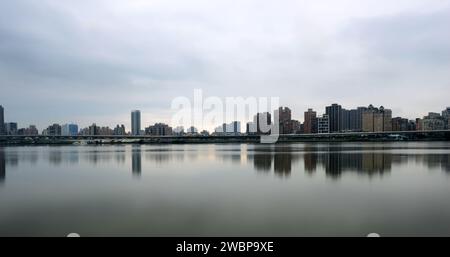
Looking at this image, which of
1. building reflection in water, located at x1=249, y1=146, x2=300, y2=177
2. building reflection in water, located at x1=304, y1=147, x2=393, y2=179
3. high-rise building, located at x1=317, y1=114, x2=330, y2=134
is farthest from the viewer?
high-rise building, located at x1=317, y1=114, x2=330, y2=134

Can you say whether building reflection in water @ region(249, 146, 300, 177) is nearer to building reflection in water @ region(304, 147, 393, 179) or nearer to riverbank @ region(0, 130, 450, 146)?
building reflection in water @ region(304, 147, 393, 179)

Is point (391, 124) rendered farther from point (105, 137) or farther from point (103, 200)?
point (103, 200)

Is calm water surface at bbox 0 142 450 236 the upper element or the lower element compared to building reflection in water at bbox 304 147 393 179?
upper

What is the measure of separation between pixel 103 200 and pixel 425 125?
83.4 meters

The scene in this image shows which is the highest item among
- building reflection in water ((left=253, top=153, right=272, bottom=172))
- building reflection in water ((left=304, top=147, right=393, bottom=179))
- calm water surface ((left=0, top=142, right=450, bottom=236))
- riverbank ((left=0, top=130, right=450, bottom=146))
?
calm water surface ((left=0, top=142, right=450, bottom=236))

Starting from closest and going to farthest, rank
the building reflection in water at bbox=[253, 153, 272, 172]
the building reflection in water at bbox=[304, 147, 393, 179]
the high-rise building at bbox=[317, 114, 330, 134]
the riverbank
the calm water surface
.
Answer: the calm water surface → the building reflection in water at bbox=[304, 147, 393, 179] → the building reflection in water at bbox=[253, 153, 272, 172] → the riverbank → the high-rise building at bbox=[317, 114, 330, 134]

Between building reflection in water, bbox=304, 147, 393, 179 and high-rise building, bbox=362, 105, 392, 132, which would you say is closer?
building reflection in water, bbox=304, 147, 393, 179

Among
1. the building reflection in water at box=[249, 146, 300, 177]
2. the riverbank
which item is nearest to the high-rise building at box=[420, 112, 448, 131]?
the riverbank

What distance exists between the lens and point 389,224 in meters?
4.22

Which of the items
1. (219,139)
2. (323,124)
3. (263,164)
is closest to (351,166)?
(263,164)

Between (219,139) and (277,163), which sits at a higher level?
(277,163)

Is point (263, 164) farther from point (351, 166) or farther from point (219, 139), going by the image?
point (219, 139)
